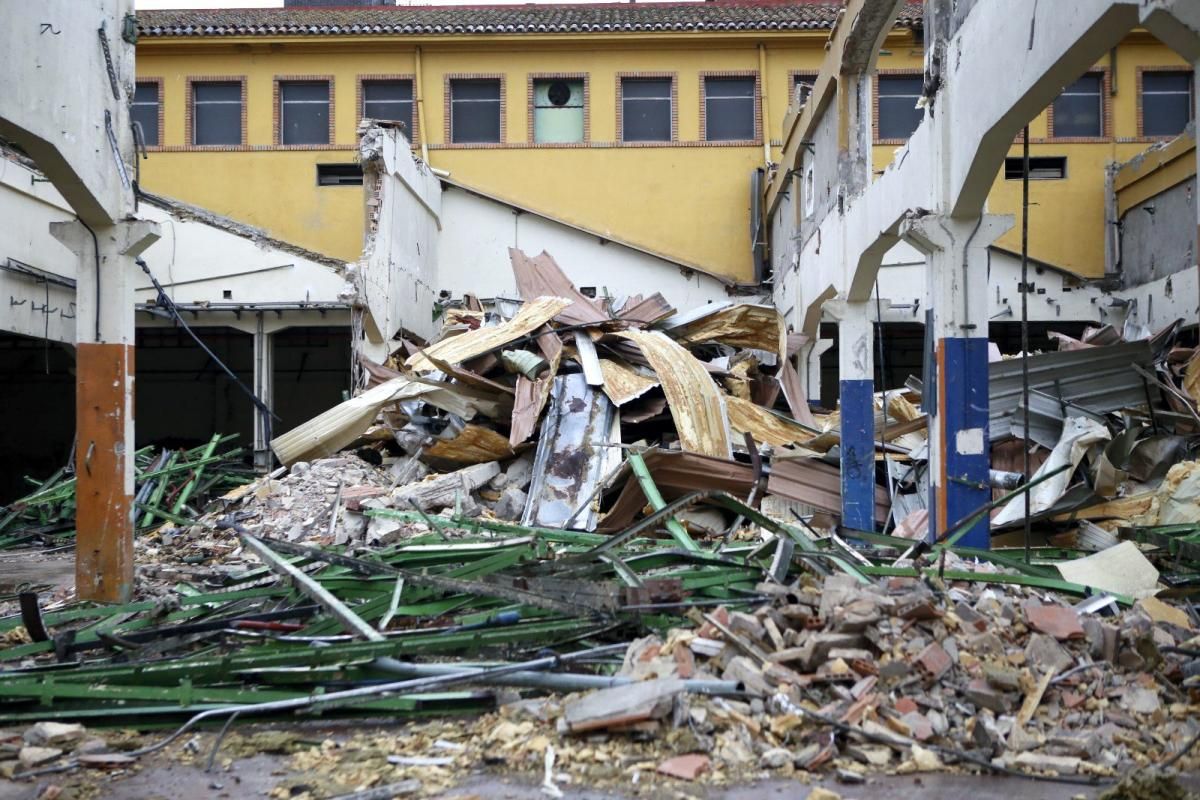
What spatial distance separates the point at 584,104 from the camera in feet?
77.4

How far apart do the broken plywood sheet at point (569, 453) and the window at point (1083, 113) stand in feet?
47.9

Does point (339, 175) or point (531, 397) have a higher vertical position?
point (339, 175)

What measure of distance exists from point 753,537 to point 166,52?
63.9 ft

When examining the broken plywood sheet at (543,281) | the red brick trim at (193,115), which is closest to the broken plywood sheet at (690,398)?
the broken plywood sheet at (543,281)

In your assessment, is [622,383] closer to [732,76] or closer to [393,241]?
[393,241]

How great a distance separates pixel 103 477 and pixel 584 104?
16.6 meters

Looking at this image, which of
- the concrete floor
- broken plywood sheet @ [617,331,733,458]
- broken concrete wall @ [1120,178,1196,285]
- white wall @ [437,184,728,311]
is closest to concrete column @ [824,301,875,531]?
broken plywood sheet @ [617,331,733,458]

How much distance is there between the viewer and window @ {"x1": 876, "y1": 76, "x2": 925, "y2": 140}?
2289 centimetres

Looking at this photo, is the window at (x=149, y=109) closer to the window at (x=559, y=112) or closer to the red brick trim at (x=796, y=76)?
the window at (x=559, y=112)

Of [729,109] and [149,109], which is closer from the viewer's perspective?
[729,109]

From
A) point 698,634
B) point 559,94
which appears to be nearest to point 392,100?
point 559,94

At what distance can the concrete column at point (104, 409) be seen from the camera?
896 cm

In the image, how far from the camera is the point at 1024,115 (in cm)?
778

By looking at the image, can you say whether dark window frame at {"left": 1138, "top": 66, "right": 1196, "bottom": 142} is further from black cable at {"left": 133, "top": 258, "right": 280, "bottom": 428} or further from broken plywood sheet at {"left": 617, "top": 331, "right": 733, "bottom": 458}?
black cable at {"left": 133, "top": 258, "right": 280, "bottom": 428}
